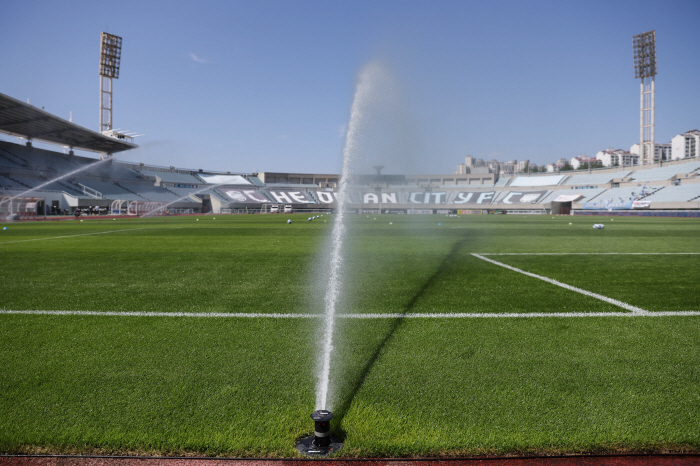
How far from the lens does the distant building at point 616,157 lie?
162m

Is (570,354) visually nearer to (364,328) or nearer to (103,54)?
(364,328)

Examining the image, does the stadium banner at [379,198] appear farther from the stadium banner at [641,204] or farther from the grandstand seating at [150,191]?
the stadium banner at [641,204]

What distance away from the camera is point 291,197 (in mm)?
83312

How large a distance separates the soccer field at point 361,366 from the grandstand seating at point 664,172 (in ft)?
218

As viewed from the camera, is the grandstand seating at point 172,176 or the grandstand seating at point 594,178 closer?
the grandstand seating at point 594,178

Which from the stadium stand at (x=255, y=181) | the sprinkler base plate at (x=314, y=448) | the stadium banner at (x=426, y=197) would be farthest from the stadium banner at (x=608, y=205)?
the stadium stand at (x=255, y=181)

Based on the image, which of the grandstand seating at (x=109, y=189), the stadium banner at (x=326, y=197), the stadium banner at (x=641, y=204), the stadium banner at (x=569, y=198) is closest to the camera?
the stadium banner at (x=641, y=204)

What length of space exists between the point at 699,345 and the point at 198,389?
13.8ft

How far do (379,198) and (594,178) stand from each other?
128 feet

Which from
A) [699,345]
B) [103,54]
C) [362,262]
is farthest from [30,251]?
[103,54]

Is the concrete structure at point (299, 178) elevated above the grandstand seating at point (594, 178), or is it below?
above

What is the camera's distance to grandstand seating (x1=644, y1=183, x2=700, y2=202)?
163 ft

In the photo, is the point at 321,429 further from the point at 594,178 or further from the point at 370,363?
the point at 594,178

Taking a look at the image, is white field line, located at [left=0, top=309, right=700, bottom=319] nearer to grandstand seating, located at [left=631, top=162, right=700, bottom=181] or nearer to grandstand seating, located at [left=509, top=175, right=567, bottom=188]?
grandstand seating, located at [left=631, top=162, right=700, bottom=181]
